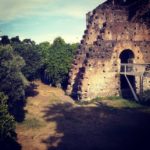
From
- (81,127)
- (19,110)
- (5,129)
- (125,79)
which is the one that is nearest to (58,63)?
(125,79)

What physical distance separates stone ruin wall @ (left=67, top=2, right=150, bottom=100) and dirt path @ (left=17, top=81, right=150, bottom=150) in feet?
7.59

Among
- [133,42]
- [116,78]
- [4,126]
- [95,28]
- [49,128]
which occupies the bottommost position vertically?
[49,128]

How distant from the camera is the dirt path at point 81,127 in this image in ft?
53.0

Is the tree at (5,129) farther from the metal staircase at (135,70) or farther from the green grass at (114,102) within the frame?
the metal staircase at (135,70)

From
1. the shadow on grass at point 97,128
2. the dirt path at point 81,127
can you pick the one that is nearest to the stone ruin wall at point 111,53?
the dirt path at point 81,127

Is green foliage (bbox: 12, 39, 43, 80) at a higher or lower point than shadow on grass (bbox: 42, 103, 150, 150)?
higher

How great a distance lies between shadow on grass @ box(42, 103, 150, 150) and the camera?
631 inches

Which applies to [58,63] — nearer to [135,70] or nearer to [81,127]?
[135,70]

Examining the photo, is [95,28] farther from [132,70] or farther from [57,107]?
[57,107]

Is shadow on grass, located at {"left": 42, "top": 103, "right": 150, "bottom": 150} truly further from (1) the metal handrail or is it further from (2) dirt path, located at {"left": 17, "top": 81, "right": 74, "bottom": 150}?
(1) the metal handrail

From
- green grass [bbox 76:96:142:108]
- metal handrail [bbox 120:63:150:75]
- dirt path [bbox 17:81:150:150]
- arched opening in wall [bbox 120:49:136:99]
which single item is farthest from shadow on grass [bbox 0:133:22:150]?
metal handrail [bbox 120:63:150:75]

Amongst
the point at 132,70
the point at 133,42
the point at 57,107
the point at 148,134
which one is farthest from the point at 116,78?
the point at 148,134

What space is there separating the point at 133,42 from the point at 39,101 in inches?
498

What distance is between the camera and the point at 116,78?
27609 mm
